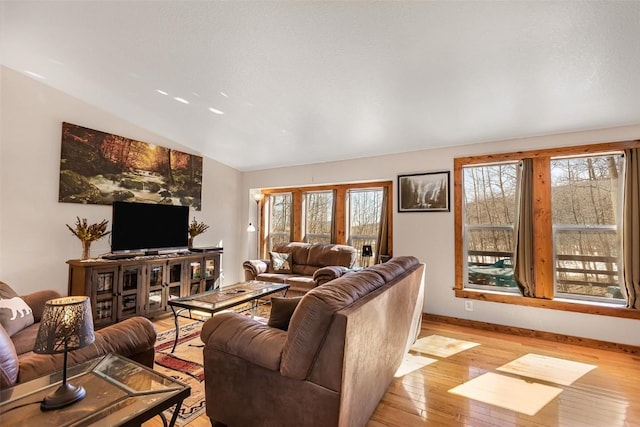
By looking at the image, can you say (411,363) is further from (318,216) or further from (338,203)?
(318,216)

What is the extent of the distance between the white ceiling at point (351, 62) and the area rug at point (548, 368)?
8.23ft

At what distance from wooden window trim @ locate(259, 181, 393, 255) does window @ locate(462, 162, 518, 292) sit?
3.82 feet

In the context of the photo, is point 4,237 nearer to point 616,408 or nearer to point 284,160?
point 284,160

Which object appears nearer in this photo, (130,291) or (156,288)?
(130,291)

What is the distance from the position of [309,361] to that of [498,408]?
63.7 inches

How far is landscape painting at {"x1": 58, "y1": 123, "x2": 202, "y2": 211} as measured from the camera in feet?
12.1

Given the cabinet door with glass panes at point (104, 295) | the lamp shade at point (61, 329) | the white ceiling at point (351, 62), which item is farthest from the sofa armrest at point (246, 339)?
the cabinet door with glass panes at point (104, 295)

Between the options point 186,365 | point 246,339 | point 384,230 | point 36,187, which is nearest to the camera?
point 246,339

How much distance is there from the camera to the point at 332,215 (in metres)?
5.47

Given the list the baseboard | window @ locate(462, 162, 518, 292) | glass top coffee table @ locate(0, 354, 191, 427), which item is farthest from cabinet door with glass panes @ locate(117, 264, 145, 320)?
window @ locate(462, 162, 518, 292)

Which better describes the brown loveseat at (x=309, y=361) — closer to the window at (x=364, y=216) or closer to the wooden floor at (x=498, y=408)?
the wooden floor at (x=498, y=408)

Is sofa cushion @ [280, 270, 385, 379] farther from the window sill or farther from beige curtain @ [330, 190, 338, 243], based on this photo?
beige curtain @ [330, 190, 338, 243]

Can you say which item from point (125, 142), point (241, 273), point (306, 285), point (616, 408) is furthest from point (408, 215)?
point (125, 142)

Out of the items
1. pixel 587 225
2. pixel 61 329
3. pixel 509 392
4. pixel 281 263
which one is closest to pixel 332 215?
pixel 281 263
